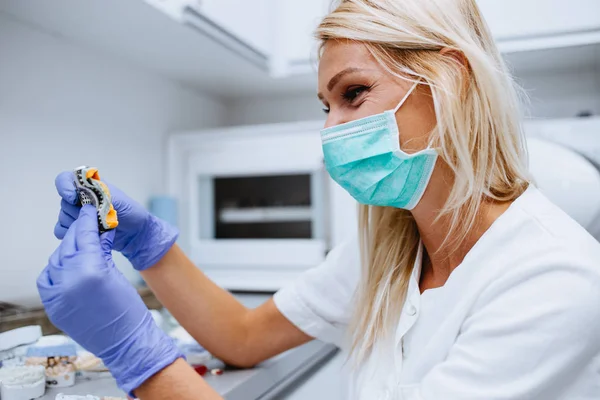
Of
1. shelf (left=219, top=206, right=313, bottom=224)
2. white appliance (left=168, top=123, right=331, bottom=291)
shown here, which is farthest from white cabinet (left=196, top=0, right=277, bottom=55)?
shelf (left=219, top=206, right=313, bottom=224)

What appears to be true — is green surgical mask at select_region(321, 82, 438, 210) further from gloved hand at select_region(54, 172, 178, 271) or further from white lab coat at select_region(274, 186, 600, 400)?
gloved hand at select_region(54, 172, 178, 271)

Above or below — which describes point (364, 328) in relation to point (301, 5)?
below

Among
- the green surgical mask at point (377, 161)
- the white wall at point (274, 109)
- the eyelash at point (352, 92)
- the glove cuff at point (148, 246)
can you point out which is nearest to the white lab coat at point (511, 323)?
the green surgical mask at point (377, 161)

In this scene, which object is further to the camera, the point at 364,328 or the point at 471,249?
the point at 364,328

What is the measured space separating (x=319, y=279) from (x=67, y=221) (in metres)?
0.49

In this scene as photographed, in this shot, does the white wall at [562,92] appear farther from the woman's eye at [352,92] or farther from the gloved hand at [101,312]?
the gloved hand at [101,312]

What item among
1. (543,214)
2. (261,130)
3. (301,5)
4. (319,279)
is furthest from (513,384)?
(301,5)

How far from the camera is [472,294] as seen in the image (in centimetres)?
70

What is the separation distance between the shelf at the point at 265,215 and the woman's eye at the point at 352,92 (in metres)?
0.76

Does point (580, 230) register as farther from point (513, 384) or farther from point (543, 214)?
point (513, 384)

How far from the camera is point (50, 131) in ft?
4.01

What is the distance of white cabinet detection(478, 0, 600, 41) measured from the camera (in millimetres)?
1292

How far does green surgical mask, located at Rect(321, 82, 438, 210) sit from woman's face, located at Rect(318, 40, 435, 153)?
1 cm

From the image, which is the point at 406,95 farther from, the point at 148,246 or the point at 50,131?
the point at 50,131
